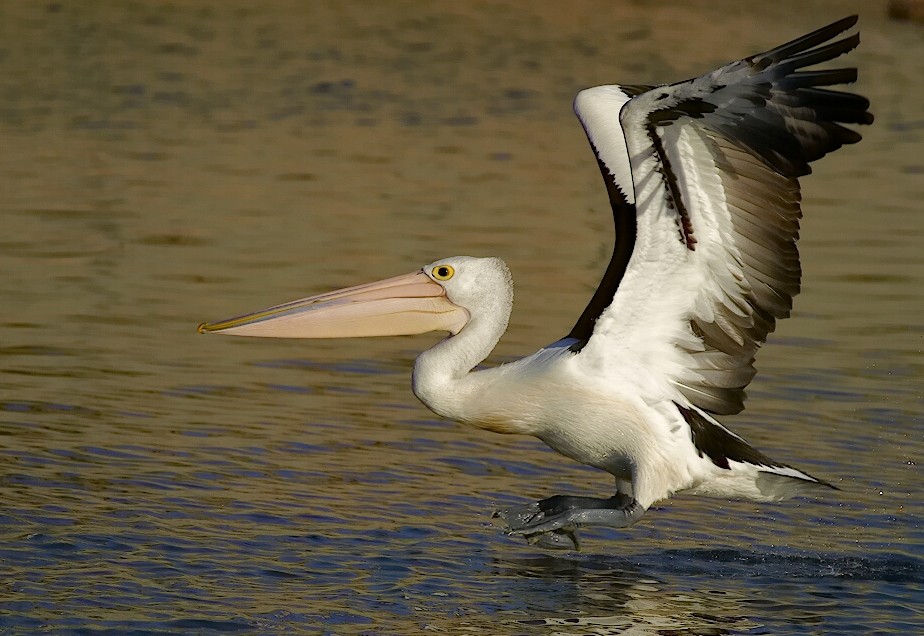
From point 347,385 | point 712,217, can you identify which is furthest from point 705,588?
point 347,385

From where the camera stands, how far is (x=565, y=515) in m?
6.73

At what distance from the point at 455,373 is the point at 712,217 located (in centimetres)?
125

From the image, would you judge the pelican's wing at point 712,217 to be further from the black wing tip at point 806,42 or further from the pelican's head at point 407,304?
the pelican's head at point 407,304

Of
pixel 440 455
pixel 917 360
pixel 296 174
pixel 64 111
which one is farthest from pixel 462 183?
pixel 440 455

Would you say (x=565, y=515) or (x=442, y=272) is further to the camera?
(x=442, y=272)

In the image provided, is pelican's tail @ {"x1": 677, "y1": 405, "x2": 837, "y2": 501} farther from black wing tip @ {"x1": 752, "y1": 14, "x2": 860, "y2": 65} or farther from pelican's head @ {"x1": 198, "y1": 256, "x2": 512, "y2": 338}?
black wing tip @ {"x1": 752, "y1": 14, "x2": 860, "y2": 65}

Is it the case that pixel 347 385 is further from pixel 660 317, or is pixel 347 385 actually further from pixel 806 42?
pixel 806 42

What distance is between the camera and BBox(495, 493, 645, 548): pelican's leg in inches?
265

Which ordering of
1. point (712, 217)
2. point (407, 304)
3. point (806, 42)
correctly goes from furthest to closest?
point (407, 304) < point (712, 217) < point (806, 42)

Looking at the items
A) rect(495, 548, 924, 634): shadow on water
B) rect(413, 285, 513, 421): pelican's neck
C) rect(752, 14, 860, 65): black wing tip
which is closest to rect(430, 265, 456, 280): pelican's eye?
rect(413, 285, 513, 421): pelican's neck

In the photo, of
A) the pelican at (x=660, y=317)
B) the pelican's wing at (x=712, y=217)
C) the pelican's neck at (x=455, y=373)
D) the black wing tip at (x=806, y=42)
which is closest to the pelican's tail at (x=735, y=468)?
the pelican at (x=660, y=317)

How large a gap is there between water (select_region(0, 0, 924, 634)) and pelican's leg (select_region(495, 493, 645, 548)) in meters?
0.18

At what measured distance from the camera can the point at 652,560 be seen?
277 inches

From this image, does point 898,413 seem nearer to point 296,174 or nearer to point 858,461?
point 858,461
